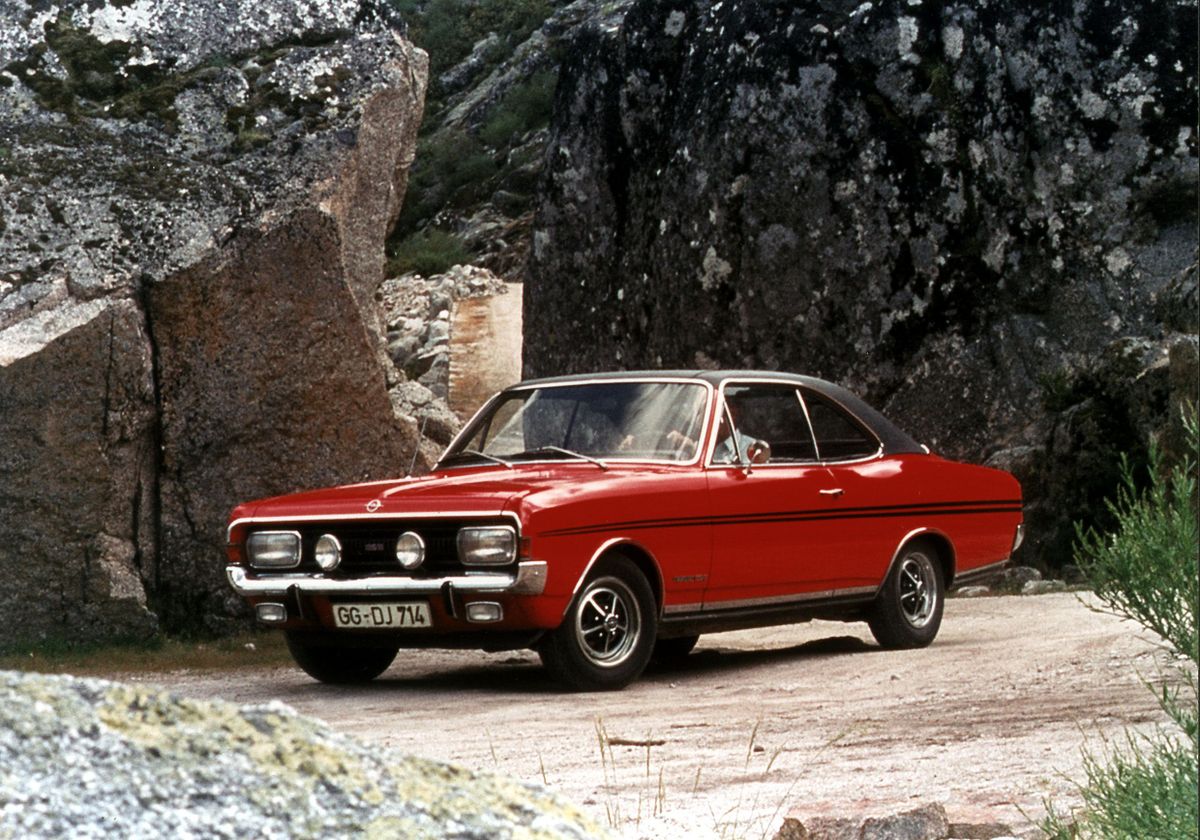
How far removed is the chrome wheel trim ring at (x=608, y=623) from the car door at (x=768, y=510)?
19.4 inches

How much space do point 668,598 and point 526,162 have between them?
1449 inches

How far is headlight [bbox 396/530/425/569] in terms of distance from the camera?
7.84 meters

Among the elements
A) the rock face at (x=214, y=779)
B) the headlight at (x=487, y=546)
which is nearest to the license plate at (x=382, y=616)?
the headlight at (x=487, y=546)

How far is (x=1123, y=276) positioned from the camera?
15484mm

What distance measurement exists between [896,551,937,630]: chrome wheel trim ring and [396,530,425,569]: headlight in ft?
9.52

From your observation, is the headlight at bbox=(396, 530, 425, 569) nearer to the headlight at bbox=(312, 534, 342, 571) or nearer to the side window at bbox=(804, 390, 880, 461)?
the headlight at bbox=(312, 534, 342, 571)

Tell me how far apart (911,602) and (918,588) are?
8 centimetres

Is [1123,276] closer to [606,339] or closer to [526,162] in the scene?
[606,339]

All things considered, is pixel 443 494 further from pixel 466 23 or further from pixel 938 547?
pixel 466 23

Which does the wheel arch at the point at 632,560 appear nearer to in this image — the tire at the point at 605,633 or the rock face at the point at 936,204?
the tire at the point at 605,633

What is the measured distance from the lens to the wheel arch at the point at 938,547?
9.62 m

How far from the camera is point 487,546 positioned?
7730 mm

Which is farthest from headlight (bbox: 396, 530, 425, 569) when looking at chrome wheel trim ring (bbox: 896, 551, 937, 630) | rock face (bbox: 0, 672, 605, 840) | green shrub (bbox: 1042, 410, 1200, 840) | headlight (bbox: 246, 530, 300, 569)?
rock face (bbox: 0, 672, 605, 840)

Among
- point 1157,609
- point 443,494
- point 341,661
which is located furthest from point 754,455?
point 1157,609
